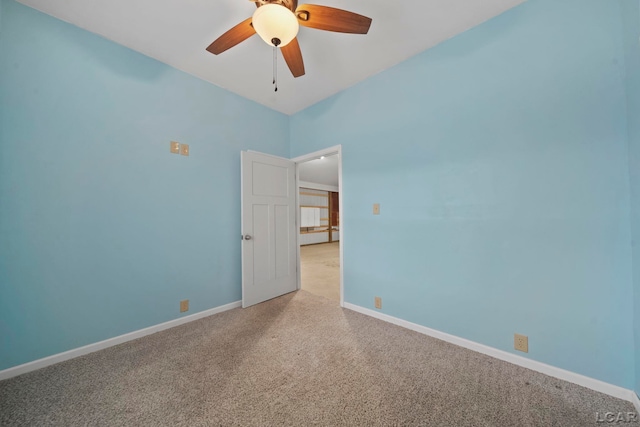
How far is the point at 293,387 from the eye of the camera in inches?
57.8

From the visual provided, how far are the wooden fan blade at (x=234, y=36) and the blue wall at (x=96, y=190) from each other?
1.03 meters

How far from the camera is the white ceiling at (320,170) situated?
19.1 ft

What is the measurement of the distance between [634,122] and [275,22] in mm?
2125

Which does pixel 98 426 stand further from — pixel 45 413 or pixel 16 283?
pixel 16 283

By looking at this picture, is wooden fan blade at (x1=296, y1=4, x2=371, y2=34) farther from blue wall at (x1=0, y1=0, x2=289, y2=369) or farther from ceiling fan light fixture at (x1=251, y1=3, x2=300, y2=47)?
blue wall at (x1=0, y1=0, x2=289, y2=369)

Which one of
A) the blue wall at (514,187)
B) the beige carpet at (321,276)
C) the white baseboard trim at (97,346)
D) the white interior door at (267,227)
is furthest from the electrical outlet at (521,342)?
the white baseboard trim at (97,346)

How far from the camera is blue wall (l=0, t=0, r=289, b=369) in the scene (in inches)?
62.6

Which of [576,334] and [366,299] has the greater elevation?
[576,334]

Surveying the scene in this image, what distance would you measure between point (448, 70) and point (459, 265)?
5.69ft

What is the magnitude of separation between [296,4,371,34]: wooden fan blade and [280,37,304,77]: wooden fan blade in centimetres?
17

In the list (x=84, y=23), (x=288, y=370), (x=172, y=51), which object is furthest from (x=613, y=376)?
(x=84, y=23)

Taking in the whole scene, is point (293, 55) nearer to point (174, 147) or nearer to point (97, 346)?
point (174, 147)

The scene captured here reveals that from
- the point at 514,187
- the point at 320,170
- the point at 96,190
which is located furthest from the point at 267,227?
the point at 320,170

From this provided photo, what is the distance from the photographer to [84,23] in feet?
5.90
